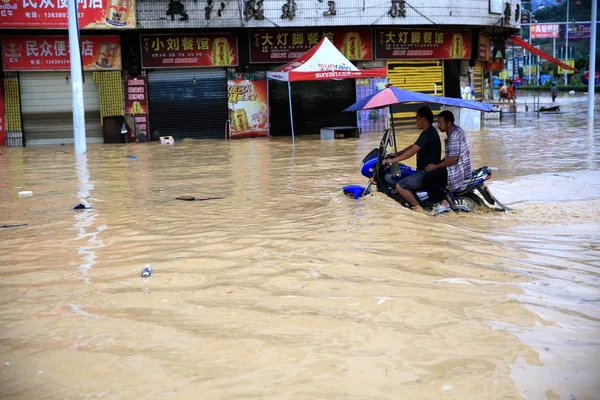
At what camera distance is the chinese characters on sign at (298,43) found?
76.7 feet

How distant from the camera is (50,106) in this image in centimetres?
2231

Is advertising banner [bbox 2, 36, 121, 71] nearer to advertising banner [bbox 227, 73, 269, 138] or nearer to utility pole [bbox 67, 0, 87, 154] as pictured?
advertising banner [bbox 227, 73, 269, 138]

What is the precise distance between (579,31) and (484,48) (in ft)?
183

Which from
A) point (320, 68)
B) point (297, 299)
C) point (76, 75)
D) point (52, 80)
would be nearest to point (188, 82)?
point (52, 80)

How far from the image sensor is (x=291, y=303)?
4.94 meters

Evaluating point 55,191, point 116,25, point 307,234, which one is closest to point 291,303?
point 307,234

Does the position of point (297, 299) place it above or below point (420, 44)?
below

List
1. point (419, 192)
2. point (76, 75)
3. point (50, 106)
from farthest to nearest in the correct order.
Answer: point (50, 106)
point (76, 75)
point (419, 192)

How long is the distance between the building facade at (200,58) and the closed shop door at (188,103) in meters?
0.03

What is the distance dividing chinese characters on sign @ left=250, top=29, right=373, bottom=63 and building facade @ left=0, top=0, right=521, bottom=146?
3 centimetres

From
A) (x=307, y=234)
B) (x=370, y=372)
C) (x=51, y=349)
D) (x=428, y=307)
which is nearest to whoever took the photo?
(x=370, y=372)

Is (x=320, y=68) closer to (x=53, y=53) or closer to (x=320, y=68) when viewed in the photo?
(x=320, y=68)

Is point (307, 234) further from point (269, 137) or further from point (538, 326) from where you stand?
point (269, 137)

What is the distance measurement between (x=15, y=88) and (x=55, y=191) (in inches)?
473
